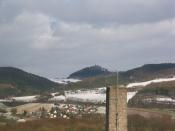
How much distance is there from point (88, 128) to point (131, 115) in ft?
140

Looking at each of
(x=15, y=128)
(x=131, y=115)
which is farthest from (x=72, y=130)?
(x=131, y=115)

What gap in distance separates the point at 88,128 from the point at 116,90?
117856mm

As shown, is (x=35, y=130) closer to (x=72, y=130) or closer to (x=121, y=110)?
(x=72, y=130)

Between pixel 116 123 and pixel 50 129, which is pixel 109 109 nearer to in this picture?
pixel 116 123

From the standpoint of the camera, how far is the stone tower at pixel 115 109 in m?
25.2

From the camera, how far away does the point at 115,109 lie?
25.2 meters

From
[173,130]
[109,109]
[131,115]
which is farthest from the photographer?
[131,115]

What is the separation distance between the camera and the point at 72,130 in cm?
14250

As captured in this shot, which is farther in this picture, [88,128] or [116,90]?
[88,128]

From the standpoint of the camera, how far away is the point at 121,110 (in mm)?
25281

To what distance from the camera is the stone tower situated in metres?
25.2

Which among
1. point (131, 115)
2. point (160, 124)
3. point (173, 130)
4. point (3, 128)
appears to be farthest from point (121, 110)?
point (131, 115)

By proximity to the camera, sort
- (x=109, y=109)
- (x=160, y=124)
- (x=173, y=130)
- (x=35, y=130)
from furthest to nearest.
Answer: (x=160, y=124), (x=35, y=130), (x=173, y=130), (x=109, y=109)

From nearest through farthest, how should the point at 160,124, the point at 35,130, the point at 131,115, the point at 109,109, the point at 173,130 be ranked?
the point at 109,109
the point at 173,130
the point at 35,130
the point at 160,124
the point at 131,115
